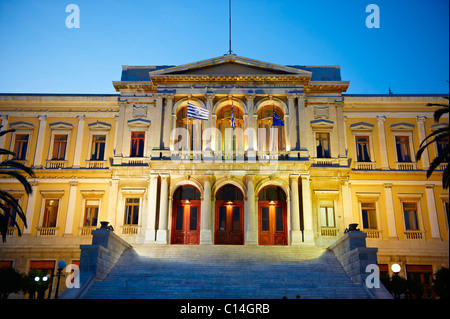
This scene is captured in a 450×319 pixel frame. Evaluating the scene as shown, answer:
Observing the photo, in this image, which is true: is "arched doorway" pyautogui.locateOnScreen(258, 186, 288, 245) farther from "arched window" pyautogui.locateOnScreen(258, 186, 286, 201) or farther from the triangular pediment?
the triangular pediment

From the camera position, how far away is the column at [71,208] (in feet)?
84.2

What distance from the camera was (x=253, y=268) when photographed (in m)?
19.1

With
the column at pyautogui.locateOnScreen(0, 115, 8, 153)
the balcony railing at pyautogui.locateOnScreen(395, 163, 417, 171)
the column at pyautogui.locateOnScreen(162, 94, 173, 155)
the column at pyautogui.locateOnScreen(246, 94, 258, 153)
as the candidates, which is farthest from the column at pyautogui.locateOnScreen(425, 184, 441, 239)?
the column at pyautogui.locateOnScreen(0, 115, 8, 153)

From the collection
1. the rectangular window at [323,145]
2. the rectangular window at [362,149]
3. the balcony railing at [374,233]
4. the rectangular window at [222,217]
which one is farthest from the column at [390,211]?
the rectangular window at [222,217]

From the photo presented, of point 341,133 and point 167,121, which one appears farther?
point 341,133

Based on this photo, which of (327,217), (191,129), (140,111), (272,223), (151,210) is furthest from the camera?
(140,111)

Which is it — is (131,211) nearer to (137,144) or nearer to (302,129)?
(137,144)

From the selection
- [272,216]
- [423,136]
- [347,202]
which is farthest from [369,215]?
[423,136]

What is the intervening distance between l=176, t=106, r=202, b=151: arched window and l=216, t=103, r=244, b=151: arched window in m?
1.25

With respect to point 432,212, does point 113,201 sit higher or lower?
higher

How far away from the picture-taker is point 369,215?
26031 mm

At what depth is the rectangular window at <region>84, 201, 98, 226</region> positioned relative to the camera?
26.0m

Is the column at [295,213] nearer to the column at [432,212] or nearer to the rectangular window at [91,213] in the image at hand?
the column at [432,212]

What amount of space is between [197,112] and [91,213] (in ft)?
29.9
